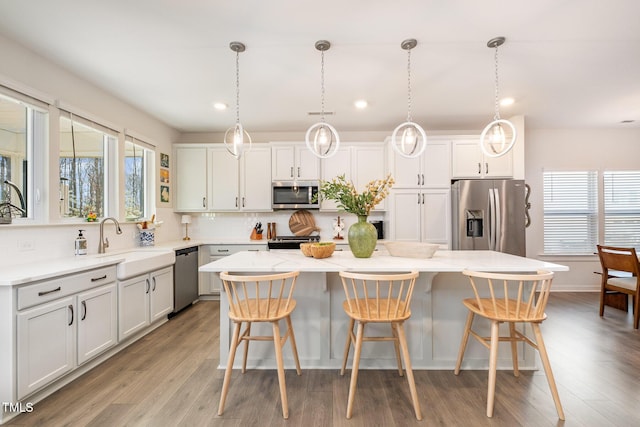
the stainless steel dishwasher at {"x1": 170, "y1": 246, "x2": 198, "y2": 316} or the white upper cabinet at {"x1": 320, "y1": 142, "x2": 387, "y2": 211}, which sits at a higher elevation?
the white upper cabinet at {"x1": 320, "y1": 142, "x2": 387, "y2": 211}

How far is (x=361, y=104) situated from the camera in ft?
11.8

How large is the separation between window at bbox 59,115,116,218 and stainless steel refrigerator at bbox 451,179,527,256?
4533mm

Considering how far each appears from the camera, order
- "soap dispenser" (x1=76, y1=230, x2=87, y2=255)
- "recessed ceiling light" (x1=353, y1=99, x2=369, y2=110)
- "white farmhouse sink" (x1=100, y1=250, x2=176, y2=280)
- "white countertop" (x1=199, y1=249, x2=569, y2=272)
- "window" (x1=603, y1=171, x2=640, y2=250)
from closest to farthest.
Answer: "white countertop" (x1=199, y1=249, x2=569, y2=272) → "white farmhouse sink" (x1=100, y1=250, x2=176, y2=280) → "soap dispenser" (x1=76, y1=230, x2=87, y2=255) → "recessed ceiling light" (x1=353, y1=99, x2=369, y2=110) → "window" (x1=603, y1=171, x2=640, y2=250)

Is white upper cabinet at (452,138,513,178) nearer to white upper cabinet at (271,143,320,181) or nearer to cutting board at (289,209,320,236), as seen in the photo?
white upper cabinet at (271,143,320,181)

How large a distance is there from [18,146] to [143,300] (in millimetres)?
1737

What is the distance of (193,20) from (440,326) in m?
3.03

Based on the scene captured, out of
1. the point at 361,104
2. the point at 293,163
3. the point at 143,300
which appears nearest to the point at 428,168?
the point at 361,104

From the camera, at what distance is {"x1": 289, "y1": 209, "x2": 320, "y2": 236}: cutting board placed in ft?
15.5

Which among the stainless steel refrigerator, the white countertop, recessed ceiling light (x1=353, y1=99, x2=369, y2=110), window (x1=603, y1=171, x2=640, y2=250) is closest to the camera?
the white countertop

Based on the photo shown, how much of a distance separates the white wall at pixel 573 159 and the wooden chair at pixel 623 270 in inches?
40.3

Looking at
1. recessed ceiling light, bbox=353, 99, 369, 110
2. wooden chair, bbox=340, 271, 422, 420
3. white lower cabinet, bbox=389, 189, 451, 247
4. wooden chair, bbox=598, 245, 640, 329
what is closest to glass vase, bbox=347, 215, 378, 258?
wooden chair, bbox=340, 271, 422, 420

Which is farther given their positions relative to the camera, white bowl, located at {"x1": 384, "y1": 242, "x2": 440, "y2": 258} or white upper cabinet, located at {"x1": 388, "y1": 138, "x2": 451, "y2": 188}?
white upper cabinet, located at {"x1": 388, "y1": 138, "x2": 451, "y2": 188}

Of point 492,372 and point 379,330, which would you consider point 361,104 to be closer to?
point 379,330

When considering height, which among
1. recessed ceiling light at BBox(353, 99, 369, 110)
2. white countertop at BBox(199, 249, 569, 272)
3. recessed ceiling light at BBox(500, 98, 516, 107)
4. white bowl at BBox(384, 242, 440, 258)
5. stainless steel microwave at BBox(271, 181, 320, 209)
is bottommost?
white countertop at BBox(199, 249, 569, 272)
